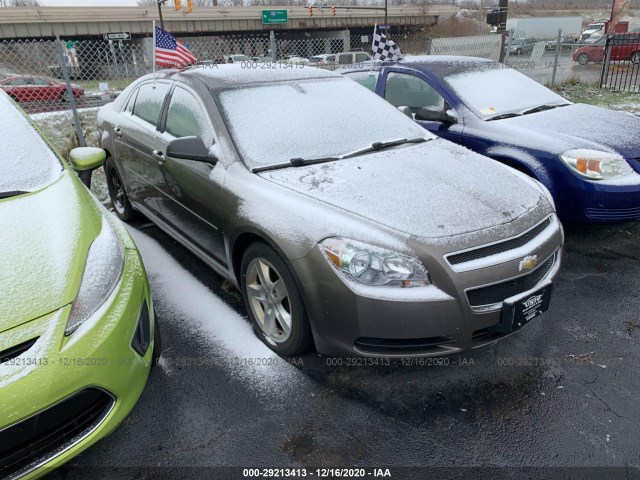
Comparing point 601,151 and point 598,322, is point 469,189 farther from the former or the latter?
point 601,151

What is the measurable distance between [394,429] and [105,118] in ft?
13.6

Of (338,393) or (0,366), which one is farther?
(338,393)

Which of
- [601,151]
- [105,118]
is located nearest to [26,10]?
[105,118]

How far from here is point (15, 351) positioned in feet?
5.51

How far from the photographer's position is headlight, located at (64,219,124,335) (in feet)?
6.17

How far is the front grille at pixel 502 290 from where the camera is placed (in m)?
2.23

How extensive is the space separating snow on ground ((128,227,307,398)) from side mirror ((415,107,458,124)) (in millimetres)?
2634

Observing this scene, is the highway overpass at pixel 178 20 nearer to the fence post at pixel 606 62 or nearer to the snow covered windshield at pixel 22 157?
the fence post at pixel 606 62

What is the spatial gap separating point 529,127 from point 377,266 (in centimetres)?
284

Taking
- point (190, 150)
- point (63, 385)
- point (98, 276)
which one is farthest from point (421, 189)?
point (63, 385)

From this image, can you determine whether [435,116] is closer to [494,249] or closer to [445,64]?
[445,64]

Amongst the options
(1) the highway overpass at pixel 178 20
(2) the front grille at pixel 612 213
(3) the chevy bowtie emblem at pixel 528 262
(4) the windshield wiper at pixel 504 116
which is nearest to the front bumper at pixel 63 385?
(3) the chevy bowtie emblem at pixel 528 262

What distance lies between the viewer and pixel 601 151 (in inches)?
151

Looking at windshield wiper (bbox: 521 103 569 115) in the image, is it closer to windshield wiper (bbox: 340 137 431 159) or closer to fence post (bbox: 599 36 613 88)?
windshield wiper (bbox: 340 137 431 159)
